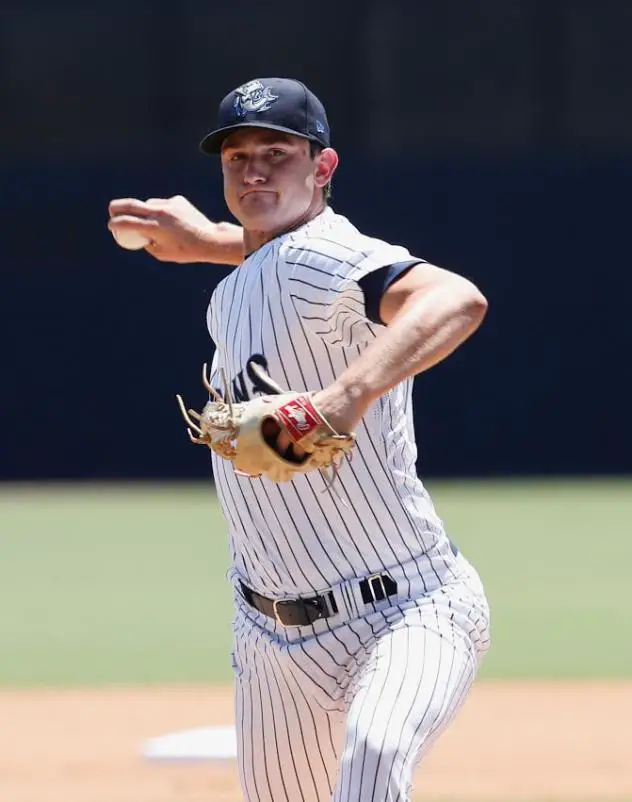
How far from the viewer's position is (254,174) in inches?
136

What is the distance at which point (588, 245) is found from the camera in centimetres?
1499

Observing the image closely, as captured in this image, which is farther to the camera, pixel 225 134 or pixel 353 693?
pixel 225 134

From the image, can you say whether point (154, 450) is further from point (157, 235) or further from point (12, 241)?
point (157, 235)

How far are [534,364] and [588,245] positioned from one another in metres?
1.18

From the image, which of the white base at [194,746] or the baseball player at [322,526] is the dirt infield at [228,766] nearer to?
the white base at [194,746]

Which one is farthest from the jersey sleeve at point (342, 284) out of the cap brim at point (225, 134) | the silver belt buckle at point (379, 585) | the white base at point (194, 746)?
the white base at point (194, 746)

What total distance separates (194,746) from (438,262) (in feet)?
32.2

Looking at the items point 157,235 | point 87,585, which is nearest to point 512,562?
point 87,585

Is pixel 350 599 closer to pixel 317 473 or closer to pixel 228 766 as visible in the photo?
pixel 317 473

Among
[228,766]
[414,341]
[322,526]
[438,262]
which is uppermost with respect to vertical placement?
[414,341]

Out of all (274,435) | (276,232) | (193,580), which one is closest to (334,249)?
(276,232)

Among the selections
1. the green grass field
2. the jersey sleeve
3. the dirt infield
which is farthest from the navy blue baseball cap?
the green grass field

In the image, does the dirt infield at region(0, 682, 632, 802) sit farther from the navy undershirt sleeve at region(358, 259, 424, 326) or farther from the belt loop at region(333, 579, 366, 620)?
the navy undershirt sleeve at region(358, 259, 424, 326)

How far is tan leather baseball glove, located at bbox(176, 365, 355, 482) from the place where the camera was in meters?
2.89
